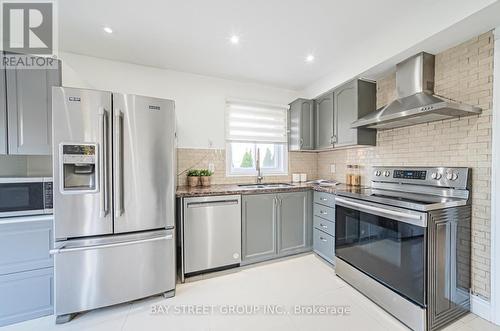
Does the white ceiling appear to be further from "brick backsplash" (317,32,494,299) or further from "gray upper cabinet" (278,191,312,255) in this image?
"gray upper cabinet" (278,191,312,255)

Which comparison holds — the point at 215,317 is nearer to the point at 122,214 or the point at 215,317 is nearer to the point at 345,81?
the point at 122,214

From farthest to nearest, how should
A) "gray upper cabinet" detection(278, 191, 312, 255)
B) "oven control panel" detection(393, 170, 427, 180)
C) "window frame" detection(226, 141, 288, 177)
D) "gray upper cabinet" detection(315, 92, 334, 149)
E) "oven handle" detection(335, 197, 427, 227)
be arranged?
"window frame" detection(226, 141, 288, 177) < "gray upper cabinet" detection(315, 92, 334, 149) < "gray upper cabinet" detection(278, 191, 312, 255) < "oven control panel" detection(393, 170, 427, 180) < "oven handle" detection(335, 197, 427, 227)

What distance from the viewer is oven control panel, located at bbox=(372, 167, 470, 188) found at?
5.70ft

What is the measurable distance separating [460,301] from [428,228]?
0.81 m

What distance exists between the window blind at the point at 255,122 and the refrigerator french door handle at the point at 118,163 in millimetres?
1588

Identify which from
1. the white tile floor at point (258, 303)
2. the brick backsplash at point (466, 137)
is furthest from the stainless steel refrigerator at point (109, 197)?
the brick backsplash at point (466, 137)

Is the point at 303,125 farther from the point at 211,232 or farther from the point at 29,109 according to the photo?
the point at 29,109

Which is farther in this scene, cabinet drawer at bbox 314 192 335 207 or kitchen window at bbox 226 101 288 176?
kitchen window at bbox 226 101 288 176

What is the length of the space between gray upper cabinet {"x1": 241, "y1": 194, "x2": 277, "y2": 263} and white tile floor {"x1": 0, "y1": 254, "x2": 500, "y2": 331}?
0.20 m

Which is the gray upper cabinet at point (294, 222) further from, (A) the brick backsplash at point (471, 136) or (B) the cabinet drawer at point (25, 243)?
(B) the cabinet drawer at point (25, 243)

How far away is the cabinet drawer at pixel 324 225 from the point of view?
2.50 m

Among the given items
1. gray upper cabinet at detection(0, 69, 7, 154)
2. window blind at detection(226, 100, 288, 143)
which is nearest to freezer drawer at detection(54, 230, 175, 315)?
gray upper cabinet at detection(0, 69, 7, 154)

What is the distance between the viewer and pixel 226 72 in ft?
9.56

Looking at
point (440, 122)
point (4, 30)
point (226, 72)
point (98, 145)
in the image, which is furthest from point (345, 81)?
point (4, 30)
